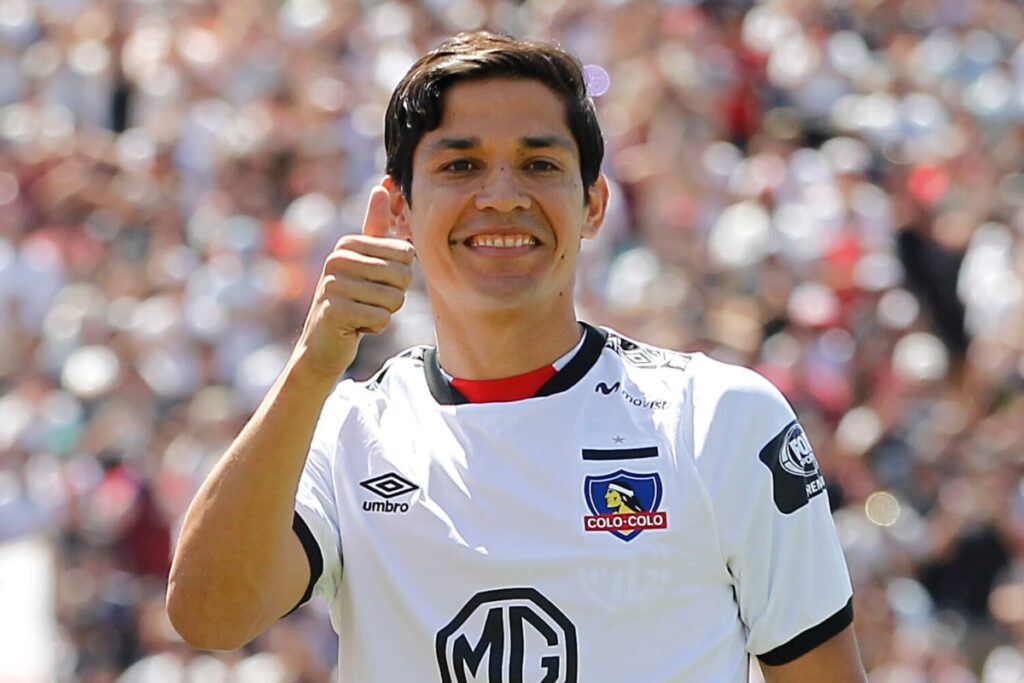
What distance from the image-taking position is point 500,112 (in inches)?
124

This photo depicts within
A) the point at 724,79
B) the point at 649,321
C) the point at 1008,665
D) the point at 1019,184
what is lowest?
the point at 1008,665

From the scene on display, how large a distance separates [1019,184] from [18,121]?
20.8ft

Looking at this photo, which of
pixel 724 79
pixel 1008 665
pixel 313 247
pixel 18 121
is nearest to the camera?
pixel 1008 665

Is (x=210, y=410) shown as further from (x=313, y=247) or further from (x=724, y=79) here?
(x=724, y=79)

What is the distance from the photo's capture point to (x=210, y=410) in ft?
30.5

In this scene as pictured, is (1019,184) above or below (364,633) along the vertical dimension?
above

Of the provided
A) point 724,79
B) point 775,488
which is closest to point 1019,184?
point 724,79

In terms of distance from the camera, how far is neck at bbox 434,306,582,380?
3197mm

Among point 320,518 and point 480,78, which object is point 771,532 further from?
point 480,78

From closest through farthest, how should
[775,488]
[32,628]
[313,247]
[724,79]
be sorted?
[775,488]
[32,628]
[313,247]
[724,79]

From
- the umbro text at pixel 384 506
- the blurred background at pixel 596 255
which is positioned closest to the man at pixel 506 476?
the umbro text at pixel 384 506

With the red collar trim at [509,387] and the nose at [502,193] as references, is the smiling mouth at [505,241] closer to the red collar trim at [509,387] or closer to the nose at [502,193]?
the nose at [502,193]

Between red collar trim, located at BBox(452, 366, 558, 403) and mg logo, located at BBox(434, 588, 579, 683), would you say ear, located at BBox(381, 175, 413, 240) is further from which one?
mg logo, located at BBox(434, 588, 579, 683)

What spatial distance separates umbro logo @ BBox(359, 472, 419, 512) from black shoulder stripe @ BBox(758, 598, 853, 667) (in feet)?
2.16
